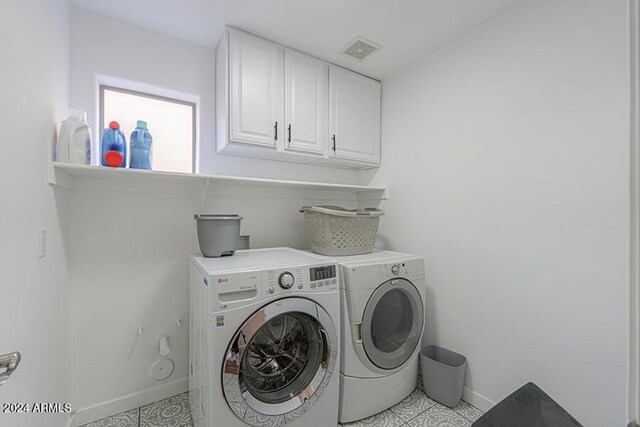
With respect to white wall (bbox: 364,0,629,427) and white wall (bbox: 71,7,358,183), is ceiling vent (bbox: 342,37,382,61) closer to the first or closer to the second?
white wall (bbox: 364,0,629,427)

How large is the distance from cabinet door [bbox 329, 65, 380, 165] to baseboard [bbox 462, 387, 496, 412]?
179 cm

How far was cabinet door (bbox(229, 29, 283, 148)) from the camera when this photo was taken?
1763mm

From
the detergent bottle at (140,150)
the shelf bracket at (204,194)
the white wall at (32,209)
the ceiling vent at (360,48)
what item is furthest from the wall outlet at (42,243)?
the ceiling vent at (360,48)

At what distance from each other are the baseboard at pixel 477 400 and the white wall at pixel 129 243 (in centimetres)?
186

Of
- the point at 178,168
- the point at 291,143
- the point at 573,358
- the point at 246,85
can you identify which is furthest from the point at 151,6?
the point at 573,358

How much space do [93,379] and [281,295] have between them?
132 centimetres

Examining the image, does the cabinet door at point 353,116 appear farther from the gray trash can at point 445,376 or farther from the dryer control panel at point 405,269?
the gray trash can at point 445,376

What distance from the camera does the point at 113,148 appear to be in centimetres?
143

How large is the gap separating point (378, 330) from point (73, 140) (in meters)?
1.90

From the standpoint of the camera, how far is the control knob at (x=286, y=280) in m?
1.32

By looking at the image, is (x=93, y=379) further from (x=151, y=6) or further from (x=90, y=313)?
(x=151, y=6)

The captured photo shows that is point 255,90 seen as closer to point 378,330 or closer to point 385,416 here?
point 378,330

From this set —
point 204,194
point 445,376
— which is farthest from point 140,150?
point 445,376
